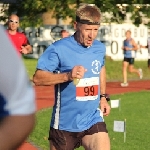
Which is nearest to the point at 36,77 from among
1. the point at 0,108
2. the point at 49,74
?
the point at 49,74

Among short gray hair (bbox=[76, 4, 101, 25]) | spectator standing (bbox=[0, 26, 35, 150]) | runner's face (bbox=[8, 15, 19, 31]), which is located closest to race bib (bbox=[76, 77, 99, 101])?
short gray hair (bbox=[76, 4, 101, 25])

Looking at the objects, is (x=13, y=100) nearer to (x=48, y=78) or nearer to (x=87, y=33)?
(x=48, y=78)

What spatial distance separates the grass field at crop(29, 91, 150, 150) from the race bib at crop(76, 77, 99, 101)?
6.17ft

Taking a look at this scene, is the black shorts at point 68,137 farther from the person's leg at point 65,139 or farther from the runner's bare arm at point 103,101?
the runner's bare arm at point 103,101

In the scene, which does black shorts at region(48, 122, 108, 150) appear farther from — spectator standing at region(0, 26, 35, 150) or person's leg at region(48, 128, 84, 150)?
spectator standing at region(0, 26, 35, 150)

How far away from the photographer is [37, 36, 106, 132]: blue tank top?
A: 21.3 feet

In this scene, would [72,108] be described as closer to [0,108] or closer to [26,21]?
[0,108]

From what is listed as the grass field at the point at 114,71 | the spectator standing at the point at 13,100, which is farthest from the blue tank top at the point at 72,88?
the grass field at the point at 114,71

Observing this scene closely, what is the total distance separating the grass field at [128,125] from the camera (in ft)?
35.3

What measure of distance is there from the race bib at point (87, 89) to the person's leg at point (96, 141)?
36cm

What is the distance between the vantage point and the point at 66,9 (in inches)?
1208

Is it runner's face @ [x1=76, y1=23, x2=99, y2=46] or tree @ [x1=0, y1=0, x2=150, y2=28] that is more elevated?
runner's face @ [x1=76, y1=23, x2=99, y2=46]

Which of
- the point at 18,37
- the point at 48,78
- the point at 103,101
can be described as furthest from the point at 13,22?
the point at 48,78

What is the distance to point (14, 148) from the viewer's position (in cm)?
190
